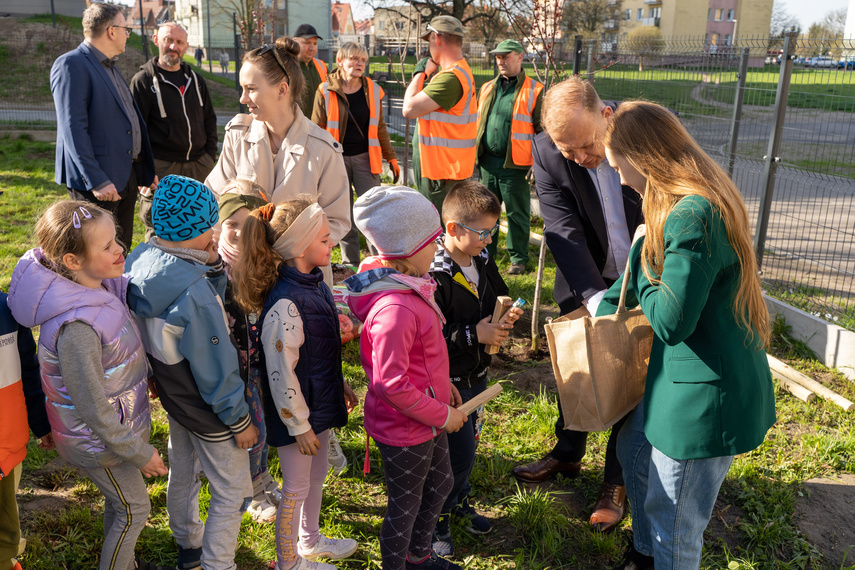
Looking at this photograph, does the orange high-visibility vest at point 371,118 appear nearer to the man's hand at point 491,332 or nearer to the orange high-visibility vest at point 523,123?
the orange high-visibility vest at point 523,123

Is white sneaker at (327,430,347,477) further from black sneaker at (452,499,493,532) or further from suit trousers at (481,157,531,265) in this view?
suit trousers at (481,157,531,265)

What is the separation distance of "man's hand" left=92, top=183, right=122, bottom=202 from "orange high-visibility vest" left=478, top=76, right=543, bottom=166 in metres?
3.47

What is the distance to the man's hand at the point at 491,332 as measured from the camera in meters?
2.55

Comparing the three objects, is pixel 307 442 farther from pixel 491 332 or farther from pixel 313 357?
pixel 491 332

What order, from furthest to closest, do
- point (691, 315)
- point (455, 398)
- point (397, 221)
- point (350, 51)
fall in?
point (350, 51)
point (455, 398)
point (397, 221)
point (691, 315)

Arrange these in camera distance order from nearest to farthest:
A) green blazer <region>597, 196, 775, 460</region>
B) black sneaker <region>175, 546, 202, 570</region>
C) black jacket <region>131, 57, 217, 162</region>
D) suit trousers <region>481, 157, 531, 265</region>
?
green blazer <region>597, 196, 775, 460</region>, black sneaker <region>175, 546, 202, 570</region>, black jacket <region>131, 57, 217, 162</region>, suit trousers <region>481, 157, 531, 265</region>

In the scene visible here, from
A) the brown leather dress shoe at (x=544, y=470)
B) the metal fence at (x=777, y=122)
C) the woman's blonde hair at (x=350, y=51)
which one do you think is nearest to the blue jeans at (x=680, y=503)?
the brown leather dress shoe at (x=544, y=470)

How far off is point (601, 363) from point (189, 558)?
1.81m

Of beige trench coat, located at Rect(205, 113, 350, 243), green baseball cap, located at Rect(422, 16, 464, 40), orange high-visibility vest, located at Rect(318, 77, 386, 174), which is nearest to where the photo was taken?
beige trench coat, located at Rect(205, 113, 350, 243)

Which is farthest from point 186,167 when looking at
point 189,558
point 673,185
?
point 673,185

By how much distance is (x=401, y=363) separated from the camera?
2.17m

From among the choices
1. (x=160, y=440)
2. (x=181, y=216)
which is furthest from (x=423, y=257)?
(x=160, y=440)

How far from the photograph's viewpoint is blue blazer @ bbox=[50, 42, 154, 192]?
15.1 feet

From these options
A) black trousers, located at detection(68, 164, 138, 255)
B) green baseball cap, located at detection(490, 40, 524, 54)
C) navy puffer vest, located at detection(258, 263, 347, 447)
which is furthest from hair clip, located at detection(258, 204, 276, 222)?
green baseball cap, located at detection(490, 40, 524, 54)
